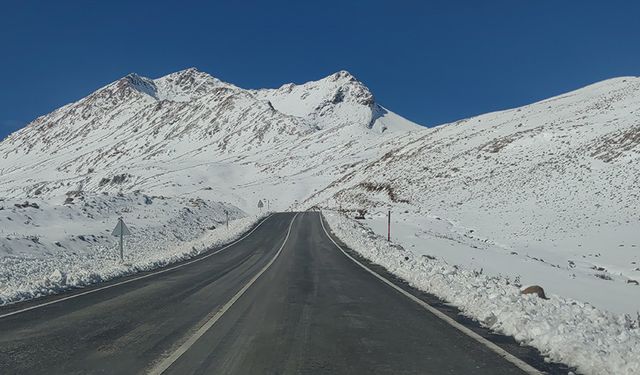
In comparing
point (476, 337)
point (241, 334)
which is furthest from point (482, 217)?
point (241, 334)

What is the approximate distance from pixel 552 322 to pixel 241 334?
175 inches

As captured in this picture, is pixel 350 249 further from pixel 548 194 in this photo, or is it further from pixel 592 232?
pixel 548 194

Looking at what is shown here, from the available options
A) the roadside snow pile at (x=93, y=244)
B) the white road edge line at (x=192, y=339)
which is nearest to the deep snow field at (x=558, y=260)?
the white road edge line at (x=192, y=339)

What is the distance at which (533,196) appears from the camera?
45812 millimetres

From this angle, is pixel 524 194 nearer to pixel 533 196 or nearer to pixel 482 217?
pixel 533 196

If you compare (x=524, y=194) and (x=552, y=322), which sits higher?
(x=524, y=194)

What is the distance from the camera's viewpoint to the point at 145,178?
6230 inches

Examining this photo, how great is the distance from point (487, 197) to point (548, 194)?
6560mm

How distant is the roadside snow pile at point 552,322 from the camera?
553 cm

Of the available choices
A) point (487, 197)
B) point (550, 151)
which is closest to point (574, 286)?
point (487, 197)

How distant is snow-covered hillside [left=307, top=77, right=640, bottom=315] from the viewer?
73.9 ft

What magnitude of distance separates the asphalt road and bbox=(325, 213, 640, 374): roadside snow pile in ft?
2.57

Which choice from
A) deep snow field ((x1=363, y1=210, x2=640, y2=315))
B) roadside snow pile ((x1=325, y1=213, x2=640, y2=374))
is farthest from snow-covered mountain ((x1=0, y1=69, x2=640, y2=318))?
roadside snow pile ((x1=325, y1=213, x2=640, y2=374))

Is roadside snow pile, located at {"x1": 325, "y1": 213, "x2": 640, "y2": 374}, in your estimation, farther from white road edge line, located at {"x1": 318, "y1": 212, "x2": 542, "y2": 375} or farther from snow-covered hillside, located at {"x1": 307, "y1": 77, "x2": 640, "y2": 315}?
snow-covered hillside, located at {"x1": 307, "y1": 77, "x2": 640, "y2": 315}
